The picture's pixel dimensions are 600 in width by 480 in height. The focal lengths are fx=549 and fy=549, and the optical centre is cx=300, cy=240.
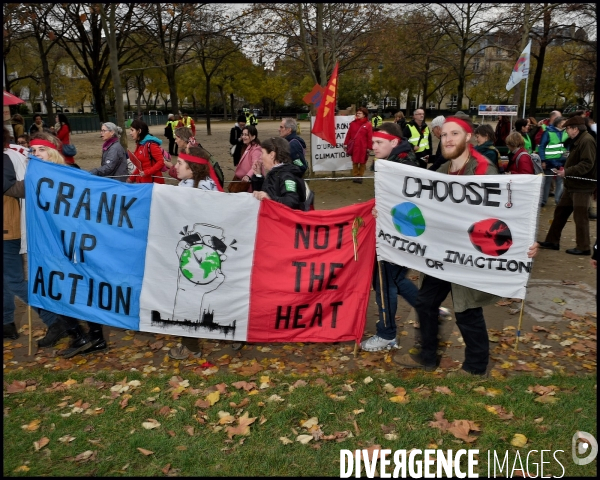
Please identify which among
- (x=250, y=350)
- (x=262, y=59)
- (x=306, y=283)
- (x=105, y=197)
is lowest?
(x=250, y=350)

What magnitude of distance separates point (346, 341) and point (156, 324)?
1.86 meters

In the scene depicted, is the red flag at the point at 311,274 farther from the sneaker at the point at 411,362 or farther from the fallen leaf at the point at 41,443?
the fallen leaf at the point at 41,443

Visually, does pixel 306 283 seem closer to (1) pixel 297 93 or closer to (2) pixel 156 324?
(2) pixel 156 324

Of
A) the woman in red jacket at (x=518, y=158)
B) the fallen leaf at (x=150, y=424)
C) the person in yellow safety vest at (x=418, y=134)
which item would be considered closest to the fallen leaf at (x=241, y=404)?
the fallen leaf at (x=150, y=424)

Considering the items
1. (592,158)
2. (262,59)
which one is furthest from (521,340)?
(262,59)

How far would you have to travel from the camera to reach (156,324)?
517 cm

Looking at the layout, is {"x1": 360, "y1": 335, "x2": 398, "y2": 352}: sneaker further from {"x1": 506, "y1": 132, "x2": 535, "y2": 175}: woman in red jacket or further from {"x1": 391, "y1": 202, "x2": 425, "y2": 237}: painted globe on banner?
{"x1": 506, "y1": 132, "x2": 535, "y2": 175}: woman in red jacket

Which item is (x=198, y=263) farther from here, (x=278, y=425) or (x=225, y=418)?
(x=278, y=425)

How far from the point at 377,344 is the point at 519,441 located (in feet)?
5.97

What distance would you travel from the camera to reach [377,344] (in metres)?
5.27

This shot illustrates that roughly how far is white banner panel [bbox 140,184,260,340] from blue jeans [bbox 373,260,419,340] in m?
1.25

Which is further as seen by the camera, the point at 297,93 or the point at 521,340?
the point at 297,93

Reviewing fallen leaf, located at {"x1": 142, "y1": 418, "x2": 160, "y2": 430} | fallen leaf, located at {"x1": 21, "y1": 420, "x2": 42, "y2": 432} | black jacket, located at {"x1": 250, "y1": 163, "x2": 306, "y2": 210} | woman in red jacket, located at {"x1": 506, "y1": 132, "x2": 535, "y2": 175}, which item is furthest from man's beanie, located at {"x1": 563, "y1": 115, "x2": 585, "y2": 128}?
fallen leaf, located at {"x1": 21, "y1": 420, "x2": 42, "y2": 432}

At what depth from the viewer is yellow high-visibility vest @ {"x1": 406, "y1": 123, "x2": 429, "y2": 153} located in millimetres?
12664
